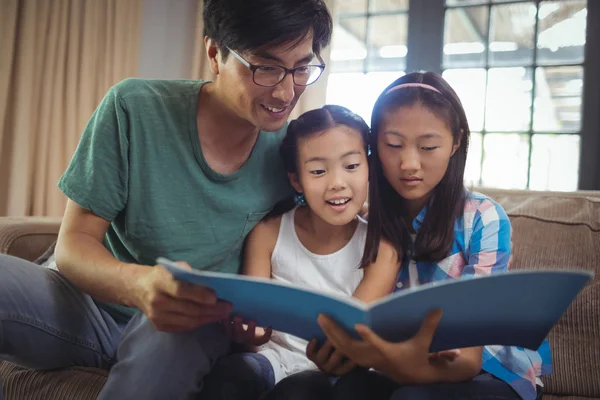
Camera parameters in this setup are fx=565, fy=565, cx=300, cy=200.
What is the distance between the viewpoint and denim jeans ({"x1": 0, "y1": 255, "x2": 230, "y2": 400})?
38.9 inches

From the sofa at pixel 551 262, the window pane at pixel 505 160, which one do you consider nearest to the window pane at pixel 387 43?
the window pane at pixel 505 160

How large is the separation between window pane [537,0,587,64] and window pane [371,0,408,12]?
74 centimetres

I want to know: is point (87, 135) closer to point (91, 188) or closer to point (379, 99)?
point (91, 188)

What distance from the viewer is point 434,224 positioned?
122 centimetres

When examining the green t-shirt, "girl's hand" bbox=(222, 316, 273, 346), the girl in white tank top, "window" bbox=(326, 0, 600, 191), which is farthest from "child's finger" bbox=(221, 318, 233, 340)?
"window" bbox=(326, 0, 600, 191)

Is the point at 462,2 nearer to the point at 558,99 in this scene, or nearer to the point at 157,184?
the point at 558,99

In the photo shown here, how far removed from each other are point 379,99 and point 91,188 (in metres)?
0.67

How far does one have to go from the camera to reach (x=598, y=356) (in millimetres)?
1388

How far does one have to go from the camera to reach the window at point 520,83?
112 inches

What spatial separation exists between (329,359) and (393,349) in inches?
8.0

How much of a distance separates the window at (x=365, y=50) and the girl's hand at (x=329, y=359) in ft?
7.85

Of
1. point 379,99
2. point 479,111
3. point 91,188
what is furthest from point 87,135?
point 479,111

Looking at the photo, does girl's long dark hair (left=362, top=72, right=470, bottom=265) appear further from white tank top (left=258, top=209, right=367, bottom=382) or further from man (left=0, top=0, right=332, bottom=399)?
man (left=0, top=0, right=332, bottom=399)

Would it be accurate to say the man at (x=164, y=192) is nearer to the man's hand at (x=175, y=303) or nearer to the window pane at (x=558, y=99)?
the man's hand at (x=175, y=303)
